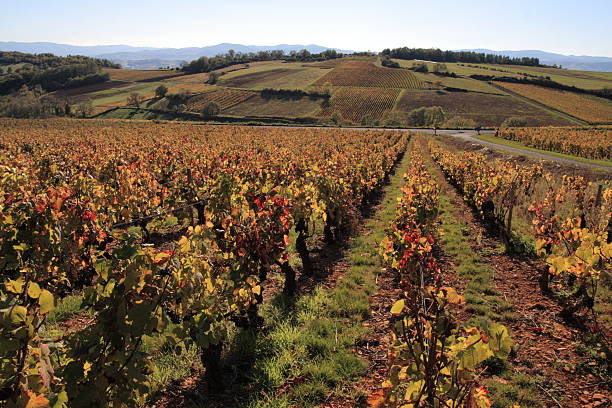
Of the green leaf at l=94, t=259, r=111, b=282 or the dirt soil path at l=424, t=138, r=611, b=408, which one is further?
the dirt soil path at l=424, t=138, r=611, b=408

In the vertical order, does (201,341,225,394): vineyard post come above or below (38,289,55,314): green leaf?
below

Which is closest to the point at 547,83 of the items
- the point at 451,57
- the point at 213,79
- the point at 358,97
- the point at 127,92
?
the point at 358,97

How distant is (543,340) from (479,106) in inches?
3828

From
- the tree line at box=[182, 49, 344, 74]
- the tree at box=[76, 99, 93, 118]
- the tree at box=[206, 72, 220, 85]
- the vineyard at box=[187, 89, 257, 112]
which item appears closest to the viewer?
the tree at box=[76, 99, 93, 118]

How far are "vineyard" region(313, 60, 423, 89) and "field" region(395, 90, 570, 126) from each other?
11939 mm

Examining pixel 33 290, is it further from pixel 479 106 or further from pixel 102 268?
pixel 479 106

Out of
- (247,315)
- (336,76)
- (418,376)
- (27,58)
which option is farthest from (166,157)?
(27,58)

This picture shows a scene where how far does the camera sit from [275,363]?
4.89m

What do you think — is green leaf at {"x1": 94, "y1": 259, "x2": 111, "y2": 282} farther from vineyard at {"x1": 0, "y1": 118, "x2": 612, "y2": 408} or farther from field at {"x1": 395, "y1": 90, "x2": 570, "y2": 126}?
field at {"x1": 395, "y1": 90, "x2": 570, "y2": 126}

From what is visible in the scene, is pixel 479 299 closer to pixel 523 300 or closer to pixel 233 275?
pixel 523 300

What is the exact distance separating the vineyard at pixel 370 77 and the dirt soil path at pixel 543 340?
339 ft

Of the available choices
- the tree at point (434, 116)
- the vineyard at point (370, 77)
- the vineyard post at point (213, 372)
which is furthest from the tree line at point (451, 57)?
the vineyard post at point (213, 372)

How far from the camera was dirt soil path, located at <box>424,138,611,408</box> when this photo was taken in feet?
A: 14.4

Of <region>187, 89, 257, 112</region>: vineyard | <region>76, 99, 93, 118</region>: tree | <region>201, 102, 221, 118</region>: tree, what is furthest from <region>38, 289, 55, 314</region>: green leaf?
<region>76, 99, 93, 118</region>: tree
